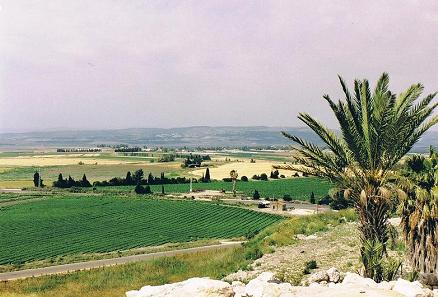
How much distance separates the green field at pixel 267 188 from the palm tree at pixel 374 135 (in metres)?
83.7

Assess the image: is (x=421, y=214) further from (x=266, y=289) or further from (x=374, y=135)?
(x=266, y=289)

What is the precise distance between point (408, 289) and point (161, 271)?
2486 cm

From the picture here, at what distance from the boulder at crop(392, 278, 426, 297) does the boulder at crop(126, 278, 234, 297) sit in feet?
15.3

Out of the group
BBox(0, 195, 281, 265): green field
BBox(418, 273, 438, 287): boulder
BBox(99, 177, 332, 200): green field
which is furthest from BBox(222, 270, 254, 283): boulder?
BBox(99, 177, 332, 200): green field

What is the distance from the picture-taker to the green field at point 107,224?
2201 inches

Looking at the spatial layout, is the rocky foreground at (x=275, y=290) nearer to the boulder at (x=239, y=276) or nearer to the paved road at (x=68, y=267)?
the boulder at (x=239, y=276)

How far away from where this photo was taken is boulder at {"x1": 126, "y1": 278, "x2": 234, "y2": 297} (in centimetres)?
1322

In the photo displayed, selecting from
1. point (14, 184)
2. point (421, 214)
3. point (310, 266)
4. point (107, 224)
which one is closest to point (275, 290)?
point (421, 214)

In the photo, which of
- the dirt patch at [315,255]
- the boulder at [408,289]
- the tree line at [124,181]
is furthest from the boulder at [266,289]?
the tree line at [124,181]

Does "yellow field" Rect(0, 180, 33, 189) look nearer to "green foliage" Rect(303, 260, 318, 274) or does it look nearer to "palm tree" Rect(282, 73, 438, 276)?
"green foliage" Rect(303, 260, 318, 274)

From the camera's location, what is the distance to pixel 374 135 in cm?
1872

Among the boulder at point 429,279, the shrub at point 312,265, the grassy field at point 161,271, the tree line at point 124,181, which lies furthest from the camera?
the tree line at point 124,181

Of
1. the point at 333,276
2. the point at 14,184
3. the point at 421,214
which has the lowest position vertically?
the point at 14,184

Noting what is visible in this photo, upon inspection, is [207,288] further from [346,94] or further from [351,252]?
[351,252]
